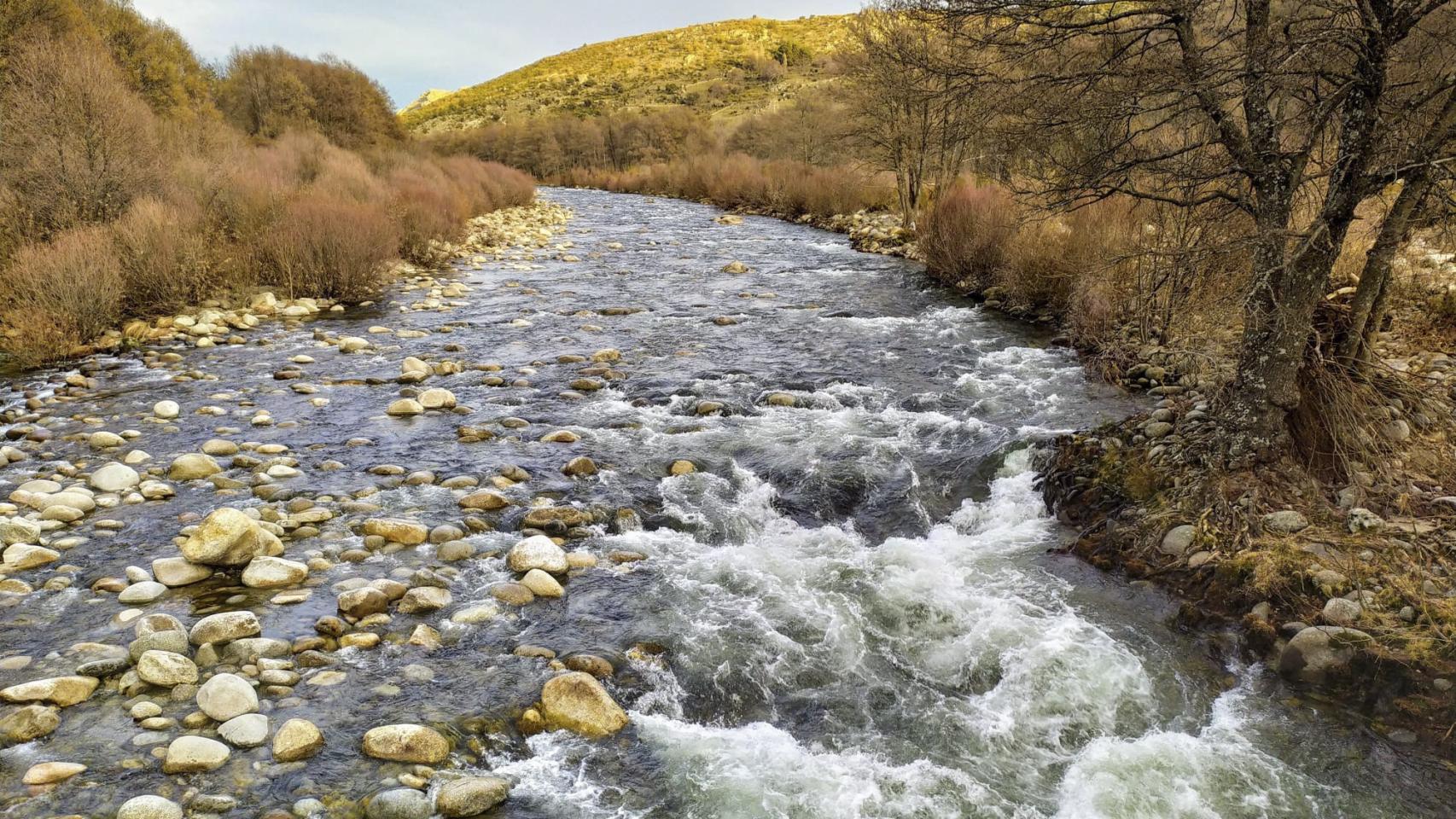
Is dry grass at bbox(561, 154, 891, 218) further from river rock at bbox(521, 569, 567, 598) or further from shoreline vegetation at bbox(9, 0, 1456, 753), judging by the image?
river rock at bbox(521, 569, 567, 598)

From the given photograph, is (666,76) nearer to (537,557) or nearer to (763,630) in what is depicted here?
(537,557)

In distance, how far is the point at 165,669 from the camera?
151 inches

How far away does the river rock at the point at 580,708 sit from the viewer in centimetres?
388

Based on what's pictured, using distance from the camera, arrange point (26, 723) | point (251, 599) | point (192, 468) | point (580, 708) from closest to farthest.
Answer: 1. point (26, 723)
2. point (580, 708)
3. point (251, 599)
4. point (192, 468)

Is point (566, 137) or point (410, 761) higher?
point (566, 137)

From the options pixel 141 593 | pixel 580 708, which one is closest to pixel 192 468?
pixel 141 593

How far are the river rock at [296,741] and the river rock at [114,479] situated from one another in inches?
141

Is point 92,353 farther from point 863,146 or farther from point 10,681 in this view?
point 863,146

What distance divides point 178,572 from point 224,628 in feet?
2.95

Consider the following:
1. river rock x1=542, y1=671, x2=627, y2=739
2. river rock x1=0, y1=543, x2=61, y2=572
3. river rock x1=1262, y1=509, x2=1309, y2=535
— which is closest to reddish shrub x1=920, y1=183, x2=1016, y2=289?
river rock x1=1262, y1=509, x2=1309, y2=535

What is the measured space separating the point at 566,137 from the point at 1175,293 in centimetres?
5446

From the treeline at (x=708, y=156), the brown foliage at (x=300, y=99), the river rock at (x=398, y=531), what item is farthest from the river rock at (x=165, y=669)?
the brown foliage at (x=300, y=99)

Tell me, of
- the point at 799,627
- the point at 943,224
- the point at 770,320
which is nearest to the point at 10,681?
the point at 799,627

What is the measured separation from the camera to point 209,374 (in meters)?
9.04
